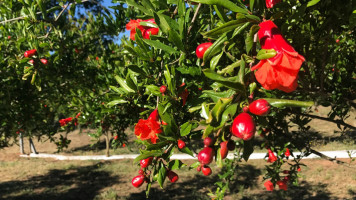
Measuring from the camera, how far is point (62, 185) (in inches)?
235

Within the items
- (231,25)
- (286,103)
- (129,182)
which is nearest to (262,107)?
(286,103)

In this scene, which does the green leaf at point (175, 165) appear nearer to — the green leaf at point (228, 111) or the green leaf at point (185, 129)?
the green leaf at point (185, 129)

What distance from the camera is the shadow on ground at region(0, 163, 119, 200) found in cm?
531

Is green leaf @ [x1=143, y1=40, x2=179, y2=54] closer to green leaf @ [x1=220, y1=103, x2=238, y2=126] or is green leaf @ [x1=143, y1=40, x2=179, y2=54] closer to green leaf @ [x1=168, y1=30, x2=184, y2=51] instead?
green leaf @ [x1=168, y1=30, x2=184, y2=51]

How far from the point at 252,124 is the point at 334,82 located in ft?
5.90

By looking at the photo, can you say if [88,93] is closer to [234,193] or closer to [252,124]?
[252,124]

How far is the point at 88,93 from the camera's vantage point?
237cm

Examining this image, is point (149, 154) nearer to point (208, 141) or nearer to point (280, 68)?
point (208, 141)

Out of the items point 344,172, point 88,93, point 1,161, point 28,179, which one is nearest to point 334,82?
point 88,93

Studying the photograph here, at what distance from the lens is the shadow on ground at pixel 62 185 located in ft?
17.4

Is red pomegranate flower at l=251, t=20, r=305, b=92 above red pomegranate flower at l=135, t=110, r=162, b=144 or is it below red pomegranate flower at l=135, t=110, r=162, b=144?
above

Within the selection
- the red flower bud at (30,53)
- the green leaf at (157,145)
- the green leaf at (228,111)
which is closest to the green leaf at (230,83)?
the green leaf at (228,111)

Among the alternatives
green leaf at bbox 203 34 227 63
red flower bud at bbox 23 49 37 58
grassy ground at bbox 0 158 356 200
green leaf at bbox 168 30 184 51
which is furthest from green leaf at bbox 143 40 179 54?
grassy ground at bbox 0 158 356 200

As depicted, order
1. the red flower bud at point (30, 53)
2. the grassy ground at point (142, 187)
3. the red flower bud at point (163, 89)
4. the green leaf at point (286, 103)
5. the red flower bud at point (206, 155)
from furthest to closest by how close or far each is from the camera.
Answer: the grassy ground at point (142, 187)
the red flower bud at point (30, 53)
the red flower bud at point (163, 89)
the red flower bud at point (206, 155)
the green leaf at point (286, 103)
